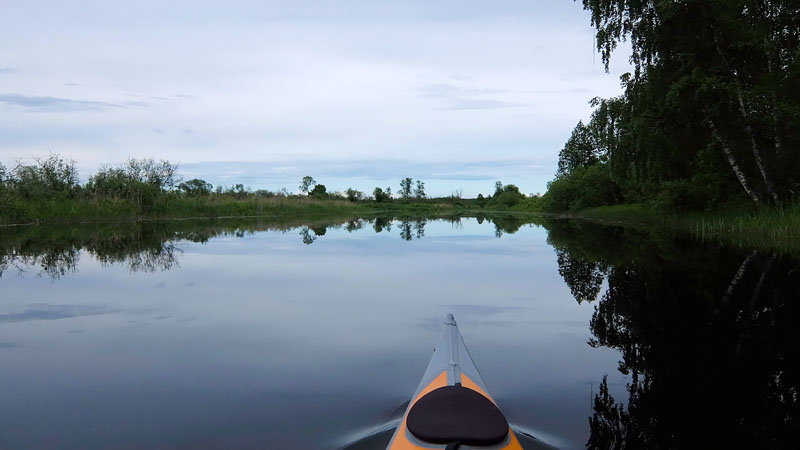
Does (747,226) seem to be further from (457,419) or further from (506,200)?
(506,200)

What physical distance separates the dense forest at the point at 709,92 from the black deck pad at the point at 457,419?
14.2m

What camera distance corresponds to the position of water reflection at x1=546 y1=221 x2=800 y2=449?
335 cm

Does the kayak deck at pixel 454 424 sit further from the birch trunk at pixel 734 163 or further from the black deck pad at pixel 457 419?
the birch trunk at pixel 734 163

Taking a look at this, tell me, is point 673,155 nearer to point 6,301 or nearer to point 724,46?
point 724,46

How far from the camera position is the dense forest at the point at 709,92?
14121mm

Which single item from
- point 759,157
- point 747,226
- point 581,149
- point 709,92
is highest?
point 581,149

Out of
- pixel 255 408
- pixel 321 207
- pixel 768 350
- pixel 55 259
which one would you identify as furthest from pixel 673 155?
pixel 321 207

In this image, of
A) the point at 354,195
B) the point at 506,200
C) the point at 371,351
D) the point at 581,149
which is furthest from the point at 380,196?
the point at 371,351

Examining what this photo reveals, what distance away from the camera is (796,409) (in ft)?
11.8

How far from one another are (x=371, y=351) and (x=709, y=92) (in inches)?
529

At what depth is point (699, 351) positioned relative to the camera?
15.8 feet

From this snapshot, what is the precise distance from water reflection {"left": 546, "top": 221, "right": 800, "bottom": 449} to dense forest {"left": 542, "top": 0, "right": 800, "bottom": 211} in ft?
20.6

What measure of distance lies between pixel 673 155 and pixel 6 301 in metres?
16.9

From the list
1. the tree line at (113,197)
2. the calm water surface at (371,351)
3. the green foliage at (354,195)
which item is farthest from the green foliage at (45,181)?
the green foliage at (354,195)
